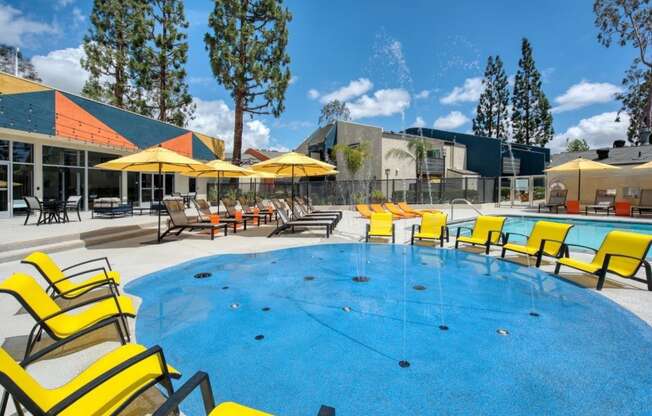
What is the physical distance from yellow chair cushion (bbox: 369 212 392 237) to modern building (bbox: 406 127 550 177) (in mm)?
24937

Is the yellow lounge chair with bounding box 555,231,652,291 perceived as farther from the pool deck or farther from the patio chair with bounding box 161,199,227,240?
the patio chair with bounding box 161,199,227,240

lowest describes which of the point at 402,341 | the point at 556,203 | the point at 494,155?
the point at 402,341

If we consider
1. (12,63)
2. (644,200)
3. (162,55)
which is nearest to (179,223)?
(162,55)

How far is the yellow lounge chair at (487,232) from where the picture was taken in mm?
7939

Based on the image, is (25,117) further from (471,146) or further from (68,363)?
(471,146)

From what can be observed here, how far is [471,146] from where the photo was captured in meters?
32.8

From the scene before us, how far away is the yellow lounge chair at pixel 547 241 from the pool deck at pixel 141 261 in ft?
1.10

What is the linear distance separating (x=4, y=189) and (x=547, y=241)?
1761cm

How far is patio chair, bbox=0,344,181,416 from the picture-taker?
1689 millimetres

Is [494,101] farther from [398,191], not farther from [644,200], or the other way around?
[644,200]

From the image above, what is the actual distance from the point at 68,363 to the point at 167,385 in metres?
1.70

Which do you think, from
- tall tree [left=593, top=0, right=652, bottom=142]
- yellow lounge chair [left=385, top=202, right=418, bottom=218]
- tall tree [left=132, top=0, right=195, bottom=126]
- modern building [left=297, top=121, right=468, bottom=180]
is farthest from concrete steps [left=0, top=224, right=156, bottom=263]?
tall tree [left=593, top=0, right=652, bottom=142]

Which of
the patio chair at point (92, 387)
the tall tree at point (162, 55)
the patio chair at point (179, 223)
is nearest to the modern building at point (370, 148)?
the tall tree at point (162, 55)

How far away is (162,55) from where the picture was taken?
24.6m
